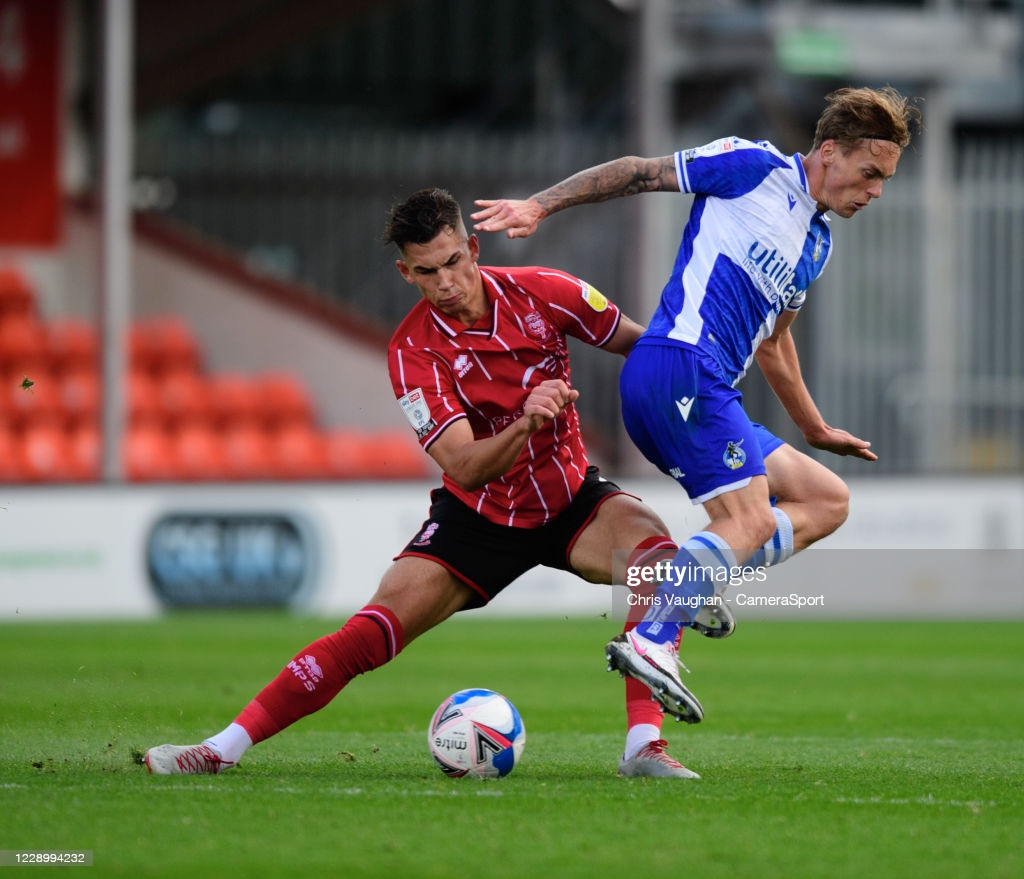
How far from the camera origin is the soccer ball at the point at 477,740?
213 inches

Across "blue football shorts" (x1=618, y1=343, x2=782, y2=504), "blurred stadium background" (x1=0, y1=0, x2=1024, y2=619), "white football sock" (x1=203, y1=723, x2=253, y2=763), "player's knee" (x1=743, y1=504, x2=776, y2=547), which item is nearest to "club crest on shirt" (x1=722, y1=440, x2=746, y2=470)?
"blue football shorts" (x1=618, y1=343, x2=782, y2=504)

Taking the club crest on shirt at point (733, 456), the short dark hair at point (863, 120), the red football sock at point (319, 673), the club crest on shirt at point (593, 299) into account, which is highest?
the short dark hair at point (863, 120)

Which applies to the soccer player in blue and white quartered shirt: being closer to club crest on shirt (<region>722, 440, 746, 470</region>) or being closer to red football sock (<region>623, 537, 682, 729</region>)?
club crest on shirt (<region>722, 440, 746, 470</region>)

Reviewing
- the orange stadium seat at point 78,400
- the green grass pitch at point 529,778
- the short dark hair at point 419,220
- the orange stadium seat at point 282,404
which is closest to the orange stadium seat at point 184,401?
the orange stadium seat at point 282,404

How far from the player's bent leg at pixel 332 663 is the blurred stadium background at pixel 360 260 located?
27.5ft

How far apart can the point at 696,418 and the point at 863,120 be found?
3.66 ft

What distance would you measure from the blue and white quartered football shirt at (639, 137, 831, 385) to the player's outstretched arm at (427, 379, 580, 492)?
0.50 meters

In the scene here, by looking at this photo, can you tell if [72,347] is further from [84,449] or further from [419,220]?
[419,220]

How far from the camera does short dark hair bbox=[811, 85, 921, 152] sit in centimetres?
531

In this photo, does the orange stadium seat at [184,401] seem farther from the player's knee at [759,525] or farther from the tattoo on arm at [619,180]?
the player's knee at [759,525]

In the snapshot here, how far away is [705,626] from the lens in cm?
524

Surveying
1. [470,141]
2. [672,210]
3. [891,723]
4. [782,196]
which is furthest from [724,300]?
[470,141]

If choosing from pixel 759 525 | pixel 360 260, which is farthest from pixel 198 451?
pixel 759 525

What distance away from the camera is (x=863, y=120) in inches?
209
